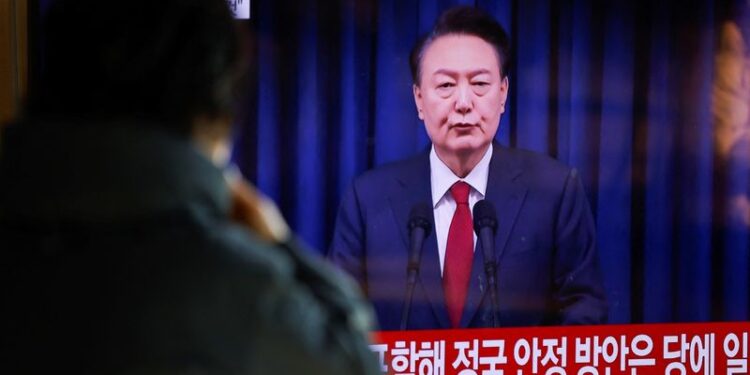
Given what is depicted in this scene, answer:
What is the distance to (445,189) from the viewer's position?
3.44m

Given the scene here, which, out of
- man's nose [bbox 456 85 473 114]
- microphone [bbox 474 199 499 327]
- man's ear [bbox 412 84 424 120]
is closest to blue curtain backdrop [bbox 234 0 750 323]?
man's ear [bbox 412 84 424 120]

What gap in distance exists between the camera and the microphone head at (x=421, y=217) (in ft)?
11.2

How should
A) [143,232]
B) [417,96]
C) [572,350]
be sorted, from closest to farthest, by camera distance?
[143,232], [417,96], [572,350]

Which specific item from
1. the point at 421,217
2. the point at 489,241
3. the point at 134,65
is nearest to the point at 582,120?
the point at 489,241

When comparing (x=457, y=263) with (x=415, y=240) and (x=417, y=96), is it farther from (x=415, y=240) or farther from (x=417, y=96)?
(x=417, y=96)

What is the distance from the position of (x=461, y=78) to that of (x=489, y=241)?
1.64 feet

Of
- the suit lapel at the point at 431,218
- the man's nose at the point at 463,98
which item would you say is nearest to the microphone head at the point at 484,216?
the suit lapel at the point at 431,218

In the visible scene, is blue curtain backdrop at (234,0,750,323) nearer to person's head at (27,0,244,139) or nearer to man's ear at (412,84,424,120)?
man's ear at (412,84,424,120)

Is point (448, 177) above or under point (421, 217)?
above

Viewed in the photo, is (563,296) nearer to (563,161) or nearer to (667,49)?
(563,161)

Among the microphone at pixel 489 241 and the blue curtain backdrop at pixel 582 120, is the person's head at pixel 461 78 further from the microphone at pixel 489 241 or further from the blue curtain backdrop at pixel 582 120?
the microphone at pixel 489 241

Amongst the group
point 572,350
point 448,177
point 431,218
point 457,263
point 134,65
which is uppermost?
point 134,65

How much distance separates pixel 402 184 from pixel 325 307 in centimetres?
233

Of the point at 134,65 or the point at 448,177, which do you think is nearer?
the point at 134,65
